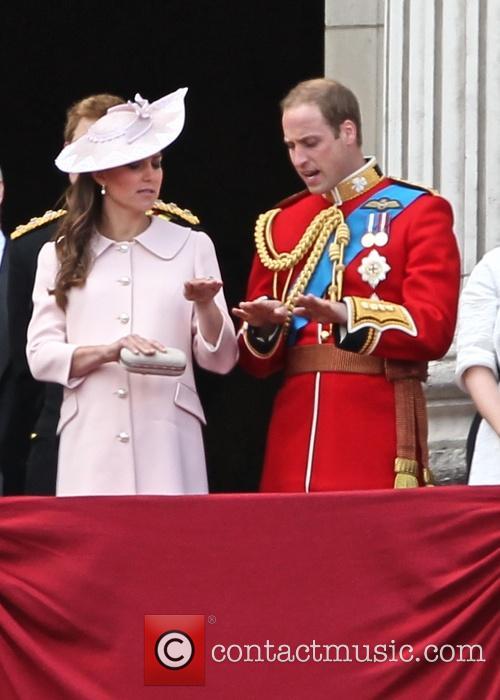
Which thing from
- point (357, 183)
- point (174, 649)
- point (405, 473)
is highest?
point (357, 183)

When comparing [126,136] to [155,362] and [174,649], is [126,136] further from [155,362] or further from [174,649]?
[174,649]

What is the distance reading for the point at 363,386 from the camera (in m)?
6.33

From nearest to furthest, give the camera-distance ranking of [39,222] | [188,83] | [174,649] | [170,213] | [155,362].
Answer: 1. [174,649]
2. [155,362]
3. [170,213]
4. [39,222]
5. [188,83]

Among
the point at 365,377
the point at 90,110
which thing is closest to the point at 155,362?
the point at 365,377

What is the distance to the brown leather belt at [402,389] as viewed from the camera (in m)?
6.28

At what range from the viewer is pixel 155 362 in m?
6.00

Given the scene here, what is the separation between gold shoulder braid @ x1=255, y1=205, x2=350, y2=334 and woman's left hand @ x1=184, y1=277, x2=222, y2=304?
35 centimetres

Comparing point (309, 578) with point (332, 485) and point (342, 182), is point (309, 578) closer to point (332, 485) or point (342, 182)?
point (332, 485)

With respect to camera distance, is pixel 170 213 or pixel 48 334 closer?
pixel 48 334

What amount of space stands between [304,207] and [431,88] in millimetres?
1382

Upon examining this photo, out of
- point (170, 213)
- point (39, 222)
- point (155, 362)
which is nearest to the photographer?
point (155, 362)

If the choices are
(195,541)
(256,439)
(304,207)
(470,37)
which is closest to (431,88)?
(470,37)

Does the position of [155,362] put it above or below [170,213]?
below

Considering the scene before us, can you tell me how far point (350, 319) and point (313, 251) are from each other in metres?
0.45
